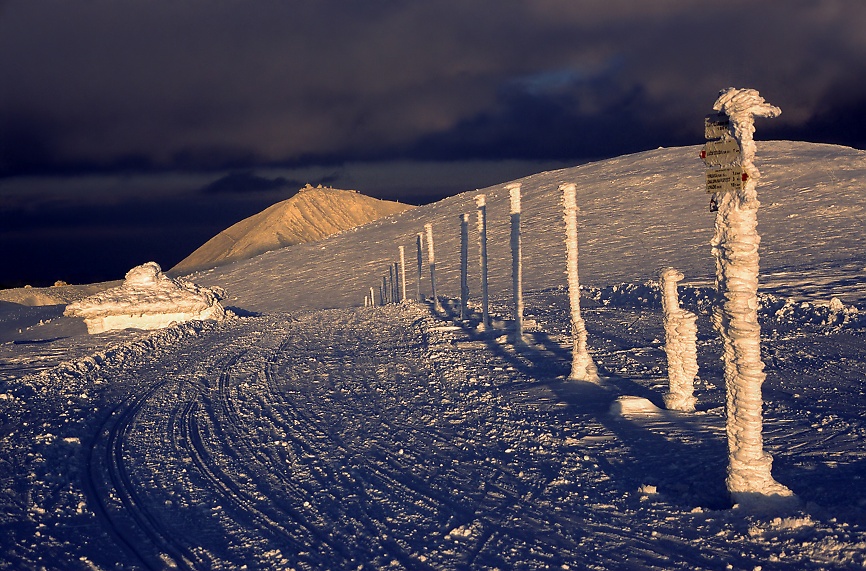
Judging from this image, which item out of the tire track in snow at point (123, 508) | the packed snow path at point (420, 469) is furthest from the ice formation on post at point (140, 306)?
the tire track in snow at point (123, 508)

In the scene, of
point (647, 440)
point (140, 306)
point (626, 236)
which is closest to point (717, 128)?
point (647, 440)

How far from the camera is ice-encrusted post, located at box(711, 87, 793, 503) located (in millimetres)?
9555

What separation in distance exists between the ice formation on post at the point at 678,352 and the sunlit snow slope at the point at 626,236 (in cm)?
1706

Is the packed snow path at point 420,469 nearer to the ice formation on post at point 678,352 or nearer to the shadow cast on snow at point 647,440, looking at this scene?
the shadow cast on snow at point 647,440

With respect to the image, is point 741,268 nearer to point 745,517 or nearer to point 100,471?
point 745,517

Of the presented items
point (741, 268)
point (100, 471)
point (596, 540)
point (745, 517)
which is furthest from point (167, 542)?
point (741, 268)

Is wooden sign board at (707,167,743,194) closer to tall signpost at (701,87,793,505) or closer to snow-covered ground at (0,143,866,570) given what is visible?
tall signpost at (701,87,793,505)

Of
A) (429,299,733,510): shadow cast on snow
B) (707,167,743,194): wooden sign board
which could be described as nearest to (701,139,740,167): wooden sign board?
(707,167,743,194): wooden sign board

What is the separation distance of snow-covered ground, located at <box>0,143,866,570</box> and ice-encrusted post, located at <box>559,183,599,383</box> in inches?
23.2

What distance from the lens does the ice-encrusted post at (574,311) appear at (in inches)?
724

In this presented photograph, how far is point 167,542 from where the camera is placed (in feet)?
30.6

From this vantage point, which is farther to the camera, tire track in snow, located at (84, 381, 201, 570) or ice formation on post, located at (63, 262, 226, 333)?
ice formation on post, located at (63, 262, 226, 333)

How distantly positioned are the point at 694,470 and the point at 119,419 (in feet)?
39.7

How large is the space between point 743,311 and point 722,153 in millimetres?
2041
